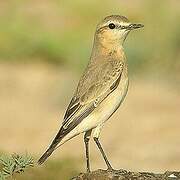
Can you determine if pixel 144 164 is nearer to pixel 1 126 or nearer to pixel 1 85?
pixel 1 126

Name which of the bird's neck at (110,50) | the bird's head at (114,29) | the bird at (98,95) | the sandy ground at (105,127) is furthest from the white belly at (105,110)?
the sandy ground at (105,127)

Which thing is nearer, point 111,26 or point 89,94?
point 89,94

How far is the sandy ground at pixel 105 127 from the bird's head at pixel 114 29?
361 centimetres

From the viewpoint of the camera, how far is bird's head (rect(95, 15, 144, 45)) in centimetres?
1184

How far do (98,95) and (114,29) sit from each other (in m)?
0.92

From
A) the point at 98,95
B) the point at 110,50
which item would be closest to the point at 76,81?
the point at 110,50

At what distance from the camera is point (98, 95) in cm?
1148

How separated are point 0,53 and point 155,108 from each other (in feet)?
16.4

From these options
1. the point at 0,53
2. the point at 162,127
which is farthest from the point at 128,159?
the point at 0,53

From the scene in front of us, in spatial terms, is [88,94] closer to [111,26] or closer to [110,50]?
[110,50]

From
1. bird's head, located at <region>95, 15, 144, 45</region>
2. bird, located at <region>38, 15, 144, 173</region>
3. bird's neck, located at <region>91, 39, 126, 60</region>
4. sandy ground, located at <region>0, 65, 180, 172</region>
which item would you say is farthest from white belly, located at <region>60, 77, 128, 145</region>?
sandy ground, located at <region>0, 65, 180, 172</region>

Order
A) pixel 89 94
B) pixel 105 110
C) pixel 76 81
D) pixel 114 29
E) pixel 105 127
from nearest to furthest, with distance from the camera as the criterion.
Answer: pixel 105 110 < pixel 89 94 < pixel 114 29 < pixel 105 127 < pixel 76 81

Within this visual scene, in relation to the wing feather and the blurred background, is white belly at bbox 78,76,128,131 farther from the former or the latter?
the blurred background

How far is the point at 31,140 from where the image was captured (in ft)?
56.1
